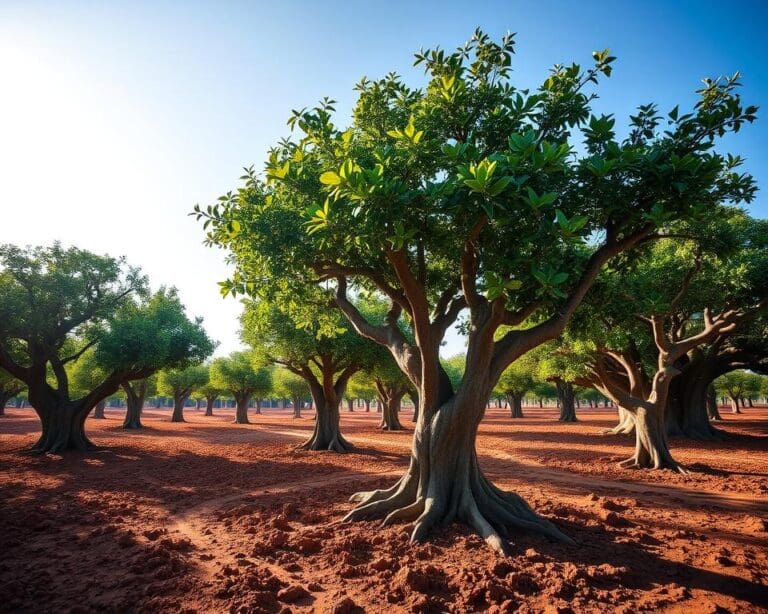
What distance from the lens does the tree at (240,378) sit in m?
50.5

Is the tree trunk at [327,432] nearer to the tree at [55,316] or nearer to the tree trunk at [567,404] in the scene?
the tree at [55,316]

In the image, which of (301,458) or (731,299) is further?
(301,458)

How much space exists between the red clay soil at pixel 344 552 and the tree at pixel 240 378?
38736 millimetres

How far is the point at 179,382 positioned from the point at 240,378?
27.2 ft

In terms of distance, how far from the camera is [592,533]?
728 cm

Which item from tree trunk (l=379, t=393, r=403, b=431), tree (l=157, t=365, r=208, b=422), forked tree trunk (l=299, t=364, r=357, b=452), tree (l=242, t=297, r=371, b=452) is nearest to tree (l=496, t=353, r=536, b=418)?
Answer: tree trunk (l=379, t=393, r=403, b=431)

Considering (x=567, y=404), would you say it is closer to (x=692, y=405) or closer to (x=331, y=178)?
(x=692, y=405)

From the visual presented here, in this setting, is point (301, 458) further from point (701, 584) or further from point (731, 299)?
point (731, 299)

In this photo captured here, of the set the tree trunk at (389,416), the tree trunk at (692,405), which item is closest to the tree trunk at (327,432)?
the tree trunk at (389,416)

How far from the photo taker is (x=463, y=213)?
637 centimetres

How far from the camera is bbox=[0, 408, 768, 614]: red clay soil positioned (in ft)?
16.3

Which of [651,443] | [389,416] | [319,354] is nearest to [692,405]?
[651,443]

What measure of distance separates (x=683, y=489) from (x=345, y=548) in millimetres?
11220

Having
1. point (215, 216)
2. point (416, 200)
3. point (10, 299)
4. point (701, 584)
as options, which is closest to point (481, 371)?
point (416, 200)
